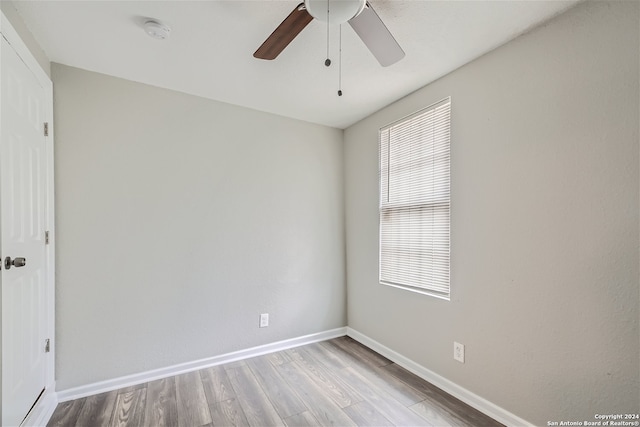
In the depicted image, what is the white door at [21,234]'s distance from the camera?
1377mm

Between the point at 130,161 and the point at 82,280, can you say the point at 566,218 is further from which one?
the point at 82,280

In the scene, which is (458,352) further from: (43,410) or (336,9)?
(43,410)

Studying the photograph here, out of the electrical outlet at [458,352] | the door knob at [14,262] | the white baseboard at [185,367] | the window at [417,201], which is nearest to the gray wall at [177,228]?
the white baseboard at [185,367]

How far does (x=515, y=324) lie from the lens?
173 cm

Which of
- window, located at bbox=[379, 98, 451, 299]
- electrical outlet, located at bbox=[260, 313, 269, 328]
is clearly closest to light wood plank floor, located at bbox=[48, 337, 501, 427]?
electrical outlet, located at bbox=[260, 313, 269, 328]

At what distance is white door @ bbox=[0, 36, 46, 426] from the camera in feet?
4.52

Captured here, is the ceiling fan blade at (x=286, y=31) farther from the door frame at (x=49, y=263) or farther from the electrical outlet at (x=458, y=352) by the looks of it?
the electrical outlet at (x=458, y=352)

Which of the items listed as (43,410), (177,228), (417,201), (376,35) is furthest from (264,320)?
(376,35)

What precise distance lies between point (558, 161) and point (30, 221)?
9.72 ft

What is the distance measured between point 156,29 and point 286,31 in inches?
32.3

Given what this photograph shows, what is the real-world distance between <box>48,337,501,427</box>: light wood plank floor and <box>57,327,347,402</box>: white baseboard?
5 centimetres

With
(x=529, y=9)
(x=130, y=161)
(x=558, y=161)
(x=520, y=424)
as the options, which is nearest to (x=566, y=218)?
(x=558, y=161)

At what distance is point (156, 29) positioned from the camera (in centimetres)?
161

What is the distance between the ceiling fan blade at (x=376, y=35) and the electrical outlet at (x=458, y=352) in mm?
1909
